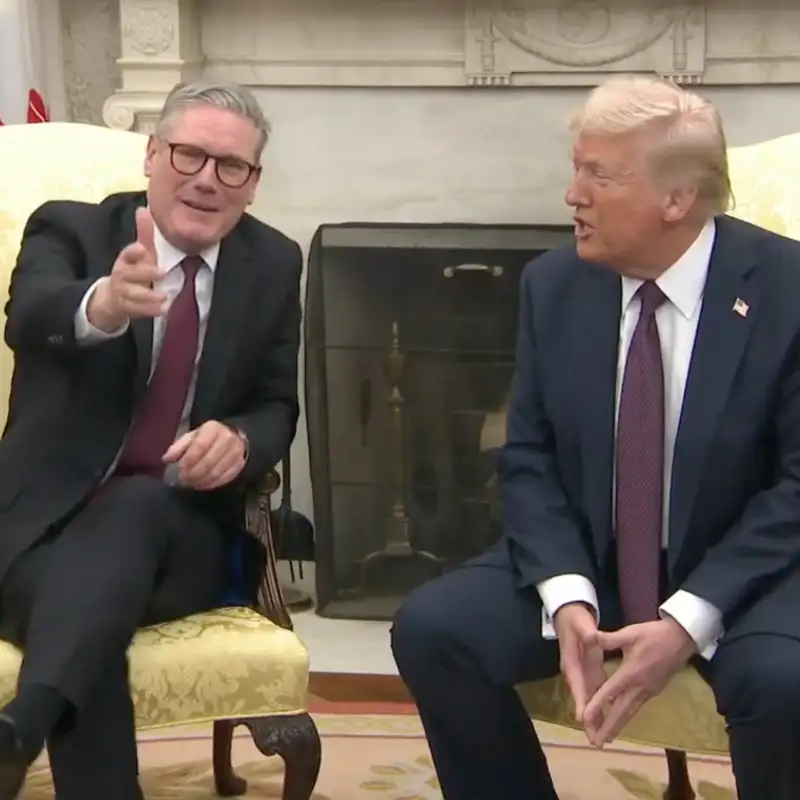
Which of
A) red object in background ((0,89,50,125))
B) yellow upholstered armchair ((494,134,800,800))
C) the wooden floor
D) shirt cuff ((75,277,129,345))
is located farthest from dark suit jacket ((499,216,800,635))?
red object in background ((0,89,50,125))

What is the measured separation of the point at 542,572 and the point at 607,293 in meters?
0.38

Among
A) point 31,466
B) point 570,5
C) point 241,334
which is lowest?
point 31,466

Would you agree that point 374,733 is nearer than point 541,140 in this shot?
Yes

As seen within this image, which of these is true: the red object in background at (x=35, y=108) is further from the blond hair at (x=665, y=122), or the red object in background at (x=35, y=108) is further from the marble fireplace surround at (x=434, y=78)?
the blond hair at (x=665, y=122)

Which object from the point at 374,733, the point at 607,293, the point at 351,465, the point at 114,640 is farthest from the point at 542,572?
the point at 351,465

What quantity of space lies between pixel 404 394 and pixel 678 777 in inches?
47.5

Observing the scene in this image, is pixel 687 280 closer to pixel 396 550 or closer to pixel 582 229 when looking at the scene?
pixel 582 229

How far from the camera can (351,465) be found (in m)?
3.27

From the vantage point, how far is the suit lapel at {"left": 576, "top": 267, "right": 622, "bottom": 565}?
1.90m

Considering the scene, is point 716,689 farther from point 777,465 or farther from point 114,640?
point 114,640

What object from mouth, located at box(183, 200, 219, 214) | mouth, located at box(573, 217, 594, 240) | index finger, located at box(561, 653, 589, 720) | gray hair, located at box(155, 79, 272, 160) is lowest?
index finger, located at box(561, 653, 589, 720)

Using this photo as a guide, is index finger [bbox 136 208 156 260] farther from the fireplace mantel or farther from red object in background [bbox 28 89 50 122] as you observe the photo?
the fireplace mantel

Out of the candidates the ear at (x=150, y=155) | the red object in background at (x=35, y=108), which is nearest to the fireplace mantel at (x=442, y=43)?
the red object in background at (x=35, y=108)

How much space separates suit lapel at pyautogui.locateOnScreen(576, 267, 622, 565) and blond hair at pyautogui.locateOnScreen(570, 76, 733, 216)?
0.18 meters
